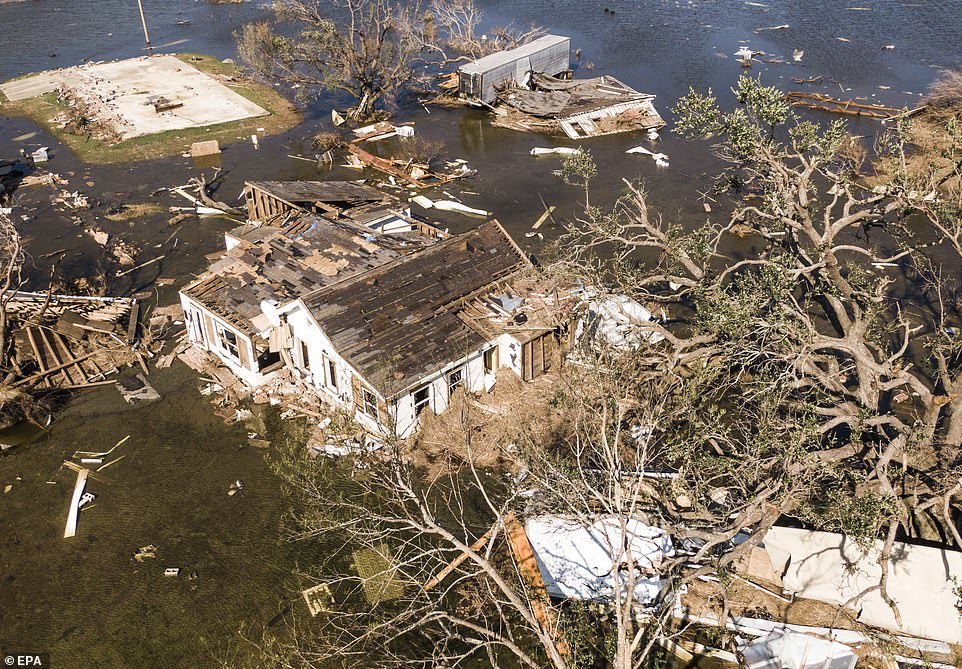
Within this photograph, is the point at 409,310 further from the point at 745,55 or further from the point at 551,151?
the point at 745,55

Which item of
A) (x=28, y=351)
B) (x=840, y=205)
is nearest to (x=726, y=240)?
(x=840, y=205)

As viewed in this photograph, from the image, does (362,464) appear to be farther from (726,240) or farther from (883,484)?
(726,240)

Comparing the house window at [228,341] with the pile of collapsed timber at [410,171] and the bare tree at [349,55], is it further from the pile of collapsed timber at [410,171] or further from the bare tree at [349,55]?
the bare tree at [349,55]

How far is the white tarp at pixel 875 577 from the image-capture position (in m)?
15.8

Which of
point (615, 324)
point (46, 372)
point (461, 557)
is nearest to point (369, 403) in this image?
point (461, 557)

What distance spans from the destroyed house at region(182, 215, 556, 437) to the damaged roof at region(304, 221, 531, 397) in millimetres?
33

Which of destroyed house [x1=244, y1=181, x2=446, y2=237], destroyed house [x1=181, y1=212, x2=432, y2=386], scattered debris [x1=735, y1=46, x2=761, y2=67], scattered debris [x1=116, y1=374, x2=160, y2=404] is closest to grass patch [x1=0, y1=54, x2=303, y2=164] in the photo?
destroyed house [x1=244, y1=181, x2=446, y2=237]

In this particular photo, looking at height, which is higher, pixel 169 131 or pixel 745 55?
pixel 745 55

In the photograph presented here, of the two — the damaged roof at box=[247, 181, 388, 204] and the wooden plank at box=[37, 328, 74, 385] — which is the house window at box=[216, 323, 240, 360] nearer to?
the wooden plank at box=[37, 328, 74, 385]

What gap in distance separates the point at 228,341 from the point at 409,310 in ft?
21.8

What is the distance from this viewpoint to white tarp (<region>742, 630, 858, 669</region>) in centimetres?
1512

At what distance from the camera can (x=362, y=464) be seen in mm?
20328

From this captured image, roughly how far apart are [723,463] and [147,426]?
1715 cm

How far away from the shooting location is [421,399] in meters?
21.0
